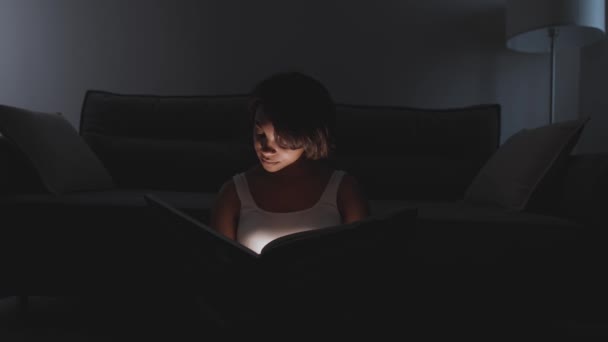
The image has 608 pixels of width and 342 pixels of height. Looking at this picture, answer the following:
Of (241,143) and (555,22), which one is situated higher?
(555,22)

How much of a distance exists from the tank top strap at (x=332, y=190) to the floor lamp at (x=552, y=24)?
161 cm

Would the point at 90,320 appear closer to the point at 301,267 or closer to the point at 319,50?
the point at 301,267

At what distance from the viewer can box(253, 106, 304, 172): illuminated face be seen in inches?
29.3

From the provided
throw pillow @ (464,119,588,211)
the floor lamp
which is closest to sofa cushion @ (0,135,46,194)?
throw pillow @ (464,119,588,211)

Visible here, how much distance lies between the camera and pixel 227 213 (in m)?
0.79

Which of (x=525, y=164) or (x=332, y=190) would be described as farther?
(x=525, y=164)

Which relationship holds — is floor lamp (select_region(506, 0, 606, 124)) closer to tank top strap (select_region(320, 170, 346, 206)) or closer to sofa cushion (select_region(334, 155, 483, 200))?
sofa cushion (select_region(334, 155, 483, 200))

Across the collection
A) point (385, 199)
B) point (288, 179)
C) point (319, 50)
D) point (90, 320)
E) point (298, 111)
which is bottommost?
point (90, 320)

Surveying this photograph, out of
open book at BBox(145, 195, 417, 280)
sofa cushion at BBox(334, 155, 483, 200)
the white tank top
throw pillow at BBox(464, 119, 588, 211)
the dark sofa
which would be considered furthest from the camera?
sofa cushion at BBox(334, 155, 483, 200)

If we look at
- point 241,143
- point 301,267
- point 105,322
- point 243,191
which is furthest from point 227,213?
point 241,143

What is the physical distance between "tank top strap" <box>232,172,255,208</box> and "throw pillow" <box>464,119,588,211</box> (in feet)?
2.97

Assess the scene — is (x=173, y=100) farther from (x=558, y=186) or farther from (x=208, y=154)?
(x=558, y=186)

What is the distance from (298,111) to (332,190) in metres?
0.15

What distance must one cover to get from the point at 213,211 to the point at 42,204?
767 millimetres
